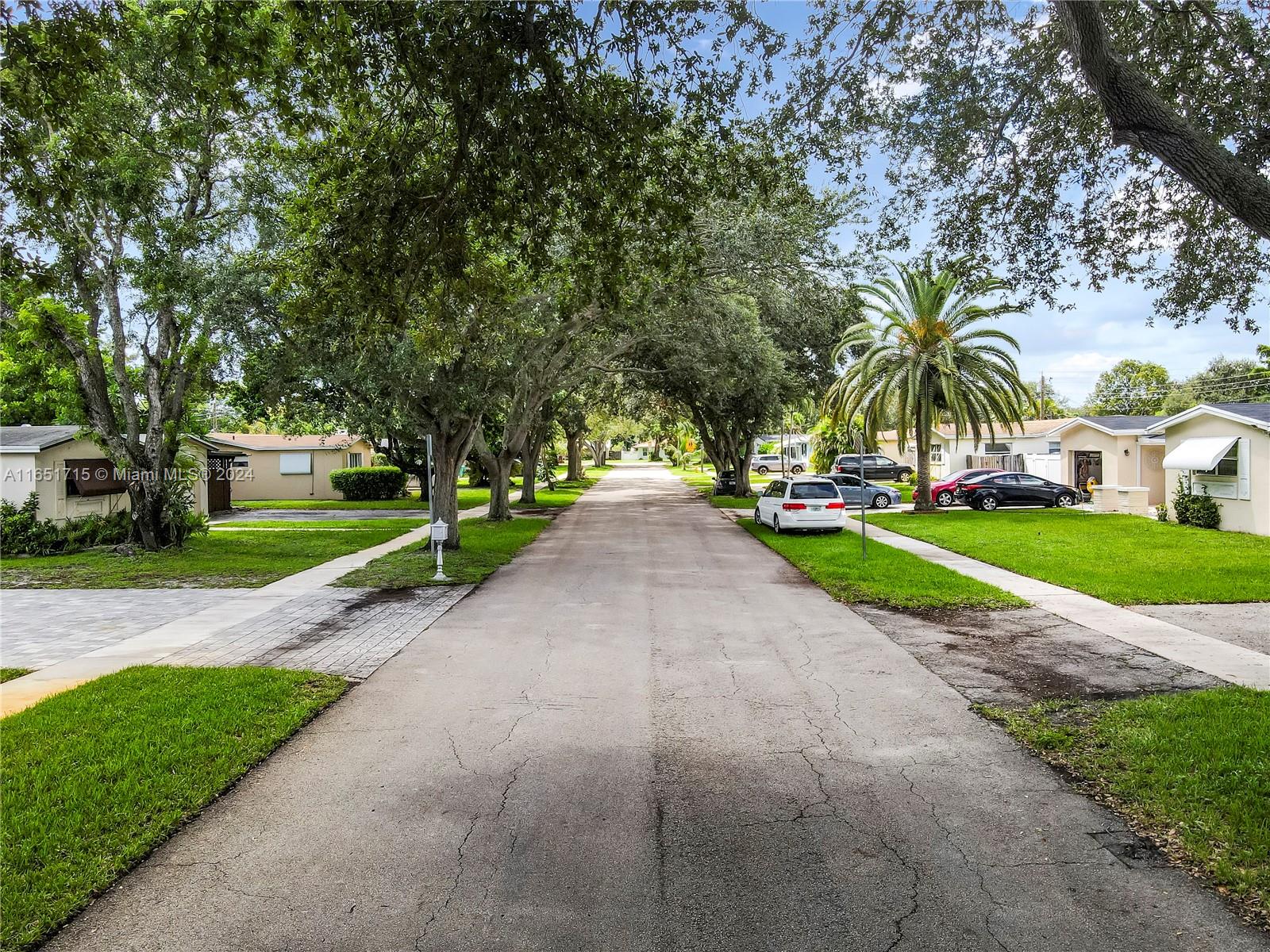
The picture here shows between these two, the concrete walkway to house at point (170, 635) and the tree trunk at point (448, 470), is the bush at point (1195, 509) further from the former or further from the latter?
the concrete walkway to house at point (170, 635)

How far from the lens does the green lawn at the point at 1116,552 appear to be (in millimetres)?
12523

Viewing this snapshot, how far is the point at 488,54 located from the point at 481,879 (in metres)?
5.47

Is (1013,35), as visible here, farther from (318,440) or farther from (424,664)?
(318,440)

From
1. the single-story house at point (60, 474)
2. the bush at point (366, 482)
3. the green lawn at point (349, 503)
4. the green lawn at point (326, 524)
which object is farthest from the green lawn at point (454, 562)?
the bush at point (366, 482)

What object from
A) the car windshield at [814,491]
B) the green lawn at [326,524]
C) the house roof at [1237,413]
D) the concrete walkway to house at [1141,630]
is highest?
the house roof at [1237,413]

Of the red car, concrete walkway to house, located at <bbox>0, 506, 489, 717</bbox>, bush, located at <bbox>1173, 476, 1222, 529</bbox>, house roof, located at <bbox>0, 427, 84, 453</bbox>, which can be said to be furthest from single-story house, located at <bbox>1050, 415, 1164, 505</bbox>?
house roof, located at <bbox>0, 427, 84, 453</bbox>

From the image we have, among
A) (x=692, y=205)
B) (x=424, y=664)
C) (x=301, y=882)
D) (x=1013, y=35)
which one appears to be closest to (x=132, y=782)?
(x=301, y=882)

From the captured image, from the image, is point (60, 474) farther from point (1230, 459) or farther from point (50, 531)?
point (1230, 459)

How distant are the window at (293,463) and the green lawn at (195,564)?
18.1 meters

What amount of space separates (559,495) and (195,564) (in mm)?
25359

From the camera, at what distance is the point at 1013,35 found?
358 inches

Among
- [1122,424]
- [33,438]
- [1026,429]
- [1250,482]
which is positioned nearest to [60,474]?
[33,438]

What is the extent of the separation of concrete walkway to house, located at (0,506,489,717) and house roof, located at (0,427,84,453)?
8.03 metres

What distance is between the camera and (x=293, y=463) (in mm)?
39812
